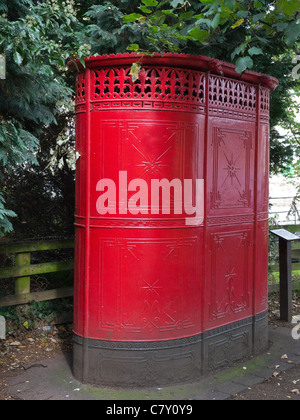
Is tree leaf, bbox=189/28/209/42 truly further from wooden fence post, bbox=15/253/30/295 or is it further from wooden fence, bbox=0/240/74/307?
wooden fence post, bbox=15/253/30/295

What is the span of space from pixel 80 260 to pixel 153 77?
2.00 m

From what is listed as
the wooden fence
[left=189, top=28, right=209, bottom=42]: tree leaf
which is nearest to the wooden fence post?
the wooden fence

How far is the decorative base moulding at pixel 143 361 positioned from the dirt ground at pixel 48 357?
57 cm

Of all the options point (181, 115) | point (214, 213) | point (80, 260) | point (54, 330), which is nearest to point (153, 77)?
point (181, 115)

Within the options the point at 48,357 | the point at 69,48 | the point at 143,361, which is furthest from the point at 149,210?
the point at 69,48

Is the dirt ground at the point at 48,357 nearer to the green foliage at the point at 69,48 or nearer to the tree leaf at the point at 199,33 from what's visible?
the green foliage at the point at 69,48

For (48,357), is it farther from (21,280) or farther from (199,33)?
(199,33)

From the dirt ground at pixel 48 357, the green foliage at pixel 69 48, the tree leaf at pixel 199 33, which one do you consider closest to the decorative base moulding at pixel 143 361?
the dirt ground at pixel 48 357

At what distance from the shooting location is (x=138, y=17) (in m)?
4.96

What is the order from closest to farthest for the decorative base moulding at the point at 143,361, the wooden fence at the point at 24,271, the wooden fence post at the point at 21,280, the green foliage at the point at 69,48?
the green foliage at the point at 69,48, the decorative base moulding at the point at 143,361, the wooden fence at the point at 24,271, the wooden fence post at the point at 21,280

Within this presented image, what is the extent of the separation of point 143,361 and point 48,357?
156 centimetres

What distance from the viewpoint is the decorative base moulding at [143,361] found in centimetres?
500
